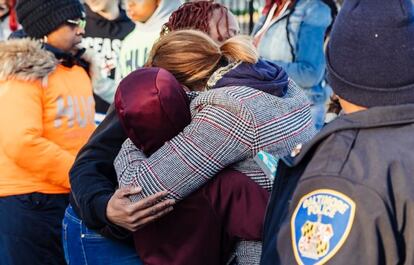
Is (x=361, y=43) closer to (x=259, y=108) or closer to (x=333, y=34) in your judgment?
(x=333, y=34)

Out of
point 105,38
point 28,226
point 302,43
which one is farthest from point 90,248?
point 105,38

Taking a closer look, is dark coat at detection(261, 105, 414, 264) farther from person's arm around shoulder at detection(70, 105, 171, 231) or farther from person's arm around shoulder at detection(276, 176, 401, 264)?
person's arm around shoulder at detection(70, 105, 171, 231)

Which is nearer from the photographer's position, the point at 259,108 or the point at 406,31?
the point at 406,31

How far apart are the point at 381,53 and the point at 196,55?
714mm

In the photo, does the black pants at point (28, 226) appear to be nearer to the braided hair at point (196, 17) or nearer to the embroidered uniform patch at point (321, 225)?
the braided hair at point (196, 17)

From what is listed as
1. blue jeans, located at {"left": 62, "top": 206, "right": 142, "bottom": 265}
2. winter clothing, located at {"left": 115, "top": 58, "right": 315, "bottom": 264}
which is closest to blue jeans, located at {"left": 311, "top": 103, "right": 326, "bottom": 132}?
blue jeans, located at {"left": 62, "top": 206, "right": 142, "bottom": 265}

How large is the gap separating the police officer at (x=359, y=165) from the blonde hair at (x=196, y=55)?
534 millimetres

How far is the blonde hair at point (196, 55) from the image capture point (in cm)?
217

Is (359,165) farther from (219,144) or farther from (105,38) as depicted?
(105,38)

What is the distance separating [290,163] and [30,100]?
1.99 m

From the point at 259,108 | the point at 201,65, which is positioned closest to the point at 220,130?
the point at 259,108

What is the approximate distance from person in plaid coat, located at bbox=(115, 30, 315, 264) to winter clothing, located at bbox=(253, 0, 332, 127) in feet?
8.09

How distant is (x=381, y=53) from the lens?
5.20ft

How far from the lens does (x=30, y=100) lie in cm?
338
